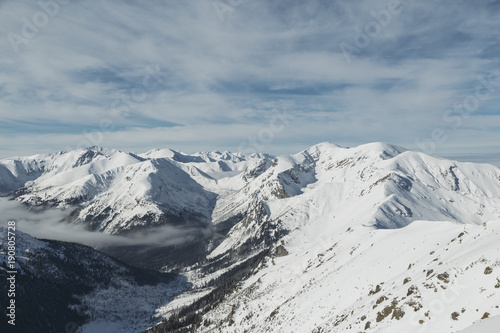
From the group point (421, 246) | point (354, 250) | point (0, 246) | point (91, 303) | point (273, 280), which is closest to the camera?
point (421, 246)

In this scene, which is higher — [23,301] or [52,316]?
[23,301]

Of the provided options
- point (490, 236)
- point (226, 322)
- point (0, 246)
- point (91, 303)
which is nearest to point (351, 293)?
point (490, 236)

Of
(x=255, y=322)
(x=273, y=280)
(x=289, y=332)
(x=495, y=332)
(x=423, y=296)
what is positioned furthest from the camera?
(x=273, y=280)

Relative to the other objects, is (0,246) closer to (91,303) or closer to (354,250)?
(91,303)

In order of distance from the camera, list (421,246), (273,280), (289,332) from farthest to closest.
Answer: (273,280), (421,246), (289,332)

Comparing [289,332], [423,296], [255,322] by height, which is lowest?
[255,322]

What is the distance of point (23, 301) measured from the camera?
140m

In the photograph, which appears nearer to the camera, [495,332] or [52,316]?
[495,332]

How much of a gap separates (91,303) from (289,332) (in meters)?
172

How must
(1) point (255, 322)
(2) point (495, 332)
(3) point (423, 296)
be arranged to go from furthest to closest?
(1) point (255, 322), (3) point (423, 296), (2) point (495, 332)

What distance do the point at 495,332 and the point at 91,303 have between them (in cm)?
21204

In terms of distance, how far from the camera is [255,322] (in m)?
83.1

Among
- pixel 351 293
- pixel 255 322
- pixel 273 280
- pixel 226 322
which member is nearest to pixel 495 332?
pixel 351 293

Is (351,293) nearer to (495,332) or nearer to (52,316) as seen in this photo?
(495,332)
